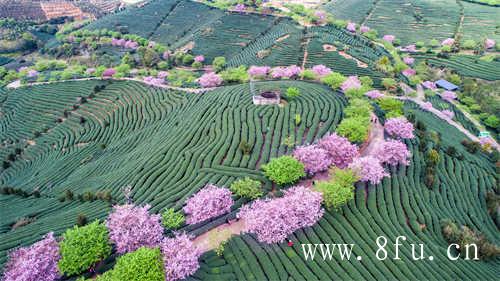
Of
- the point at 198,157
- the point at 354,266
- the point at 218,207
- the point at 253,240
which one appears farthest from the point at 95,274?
the point at 354,266

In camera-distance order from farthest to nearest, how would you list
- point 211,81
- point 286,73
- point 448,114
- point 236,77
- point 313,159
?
point 286,73 < point 236,77 < point 211,81 < point 448,114 < point 313,159

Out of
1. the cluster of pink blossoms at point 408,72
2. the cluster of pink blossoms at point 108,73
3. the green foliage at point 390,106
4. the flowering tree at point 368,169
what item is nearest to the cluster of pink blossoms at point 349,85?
the green foliage at point 390,106

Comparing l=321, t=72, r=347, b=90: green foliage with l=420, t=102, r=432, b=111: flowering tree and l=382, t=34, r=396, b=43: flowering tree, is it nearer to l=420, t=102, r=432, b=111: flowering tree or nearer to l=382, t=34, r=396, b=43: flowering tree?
l=420, t=102, r=432, b=111: flowering tree

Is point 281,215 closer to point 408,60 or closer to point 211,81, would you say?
point 211,81

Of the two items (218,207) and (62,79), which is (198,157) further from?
(62,79)

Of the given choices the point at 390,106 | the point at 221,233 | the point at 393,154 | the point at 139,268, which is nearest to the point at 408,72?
the point at 390,106

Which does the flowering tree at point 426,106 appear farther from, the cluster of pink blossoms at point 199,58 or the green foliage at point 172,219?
the cluster of pink blossoms at point 199,58
